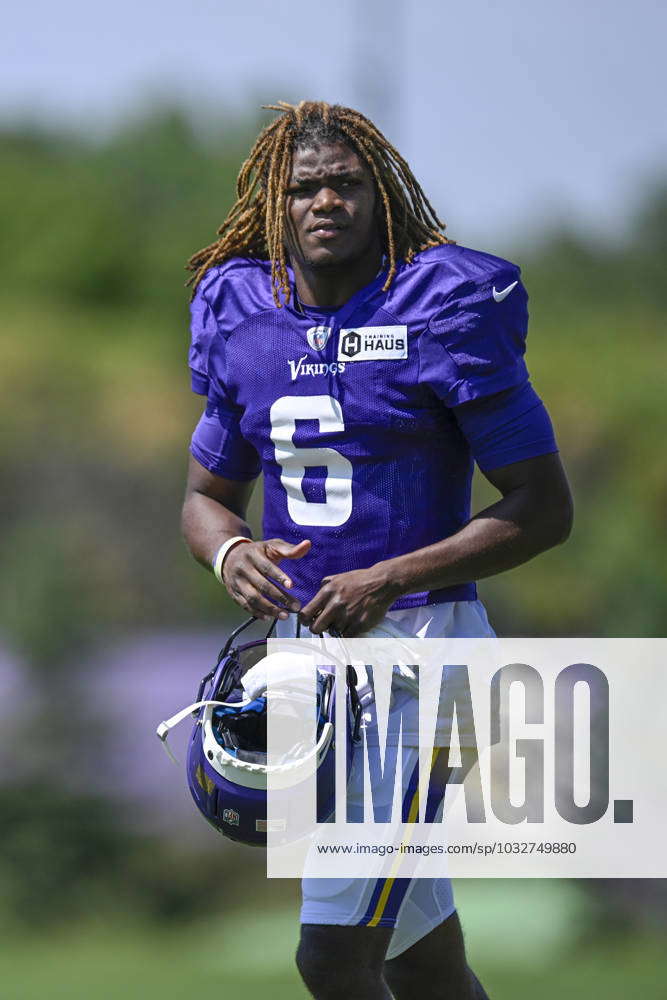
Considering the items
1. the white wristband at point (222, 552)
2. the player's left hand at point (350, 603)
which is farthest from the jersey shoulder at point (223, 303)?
the player's left hand at point (350, 603)

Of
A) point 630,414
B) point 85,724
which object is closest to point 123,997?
point 85,724

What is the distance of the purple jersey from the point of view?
10.7ft

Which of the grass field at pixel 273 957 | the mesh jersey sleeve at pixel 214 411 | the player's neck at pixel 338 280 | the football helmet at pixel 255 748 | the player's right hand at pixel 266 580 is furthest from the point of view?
the grass field at pixel 273 957

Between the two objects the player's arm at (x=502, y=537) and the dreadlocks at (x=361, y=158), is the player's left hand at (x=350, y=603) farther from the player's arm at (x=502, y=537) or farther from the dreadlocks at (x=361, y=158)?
the dreadlocks at (x=361, y=158)

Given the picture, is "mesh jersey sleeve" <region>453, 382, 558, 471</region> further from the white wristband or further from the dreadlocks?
the white wristband

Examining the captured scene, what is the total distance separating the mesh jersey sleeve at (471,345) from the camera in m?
3.25

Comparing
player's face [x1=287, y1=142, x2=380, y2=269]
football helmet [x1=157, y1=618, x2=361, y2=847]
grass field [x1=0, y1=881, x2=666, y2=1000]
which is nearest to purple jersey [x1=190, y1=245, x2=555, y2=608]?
player's face [x1=287, y1=142, x2=380, y2=269]

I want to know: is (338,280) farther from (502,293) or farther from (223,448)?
(223,448)

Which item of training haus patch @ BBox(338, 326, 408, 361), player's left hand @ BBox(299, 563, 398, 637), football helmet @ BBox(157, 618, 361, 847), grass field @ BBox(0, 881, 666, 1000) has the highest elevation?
training haus patch @ BBox(338, 326, 408, 361)

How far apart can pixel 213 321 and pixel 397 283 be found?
Answer: 1.58ft

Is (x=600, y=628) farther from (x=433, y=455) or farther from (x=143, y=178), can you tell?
(x=143, y=178)

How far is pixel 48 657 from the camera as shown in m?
15.5

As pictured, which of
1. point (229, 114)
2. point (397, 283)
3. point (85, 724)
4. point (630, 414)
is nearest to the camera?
point (397, 283)

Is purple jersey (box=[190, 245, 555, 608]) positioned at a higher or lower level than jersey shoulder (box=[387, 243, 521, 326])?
lower
